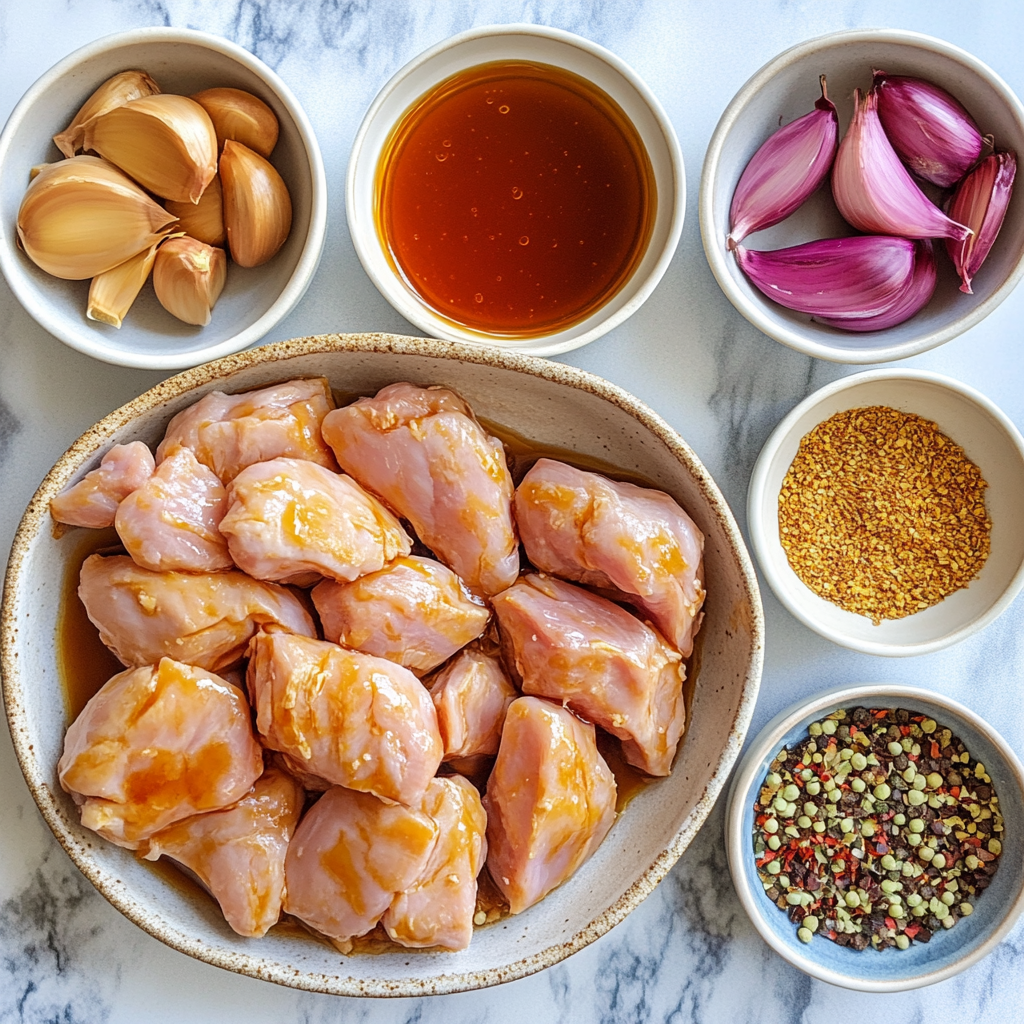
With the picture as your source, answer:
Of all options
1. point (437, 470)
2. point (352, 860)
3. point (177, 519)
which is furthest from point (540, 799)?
point (177, 519)

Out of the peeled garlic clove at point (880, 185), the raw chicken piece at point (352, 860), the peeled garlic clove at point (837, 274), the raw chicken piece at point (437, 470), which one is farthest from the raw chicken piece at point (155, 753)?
the peeled garlic clove at point (880, 185)

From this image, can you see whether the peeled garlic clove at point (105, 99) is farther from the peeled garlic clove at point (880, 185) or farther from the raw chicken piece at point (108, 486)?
the peeled garlic clove at point (880, 185)

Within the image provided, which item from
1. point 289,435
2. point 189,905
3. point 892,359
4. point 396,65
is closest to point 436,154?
point 396,65

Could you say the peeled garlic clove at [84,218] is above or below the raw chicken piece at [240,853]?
above

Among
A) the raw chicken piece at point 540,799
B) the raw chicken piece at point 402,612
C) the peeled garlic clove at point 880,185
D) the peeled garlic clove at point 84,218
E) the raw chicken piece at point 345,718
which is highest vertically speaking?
the peeled garlic clove at point 880,185

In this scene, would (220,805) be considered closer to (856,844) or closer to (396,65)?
(856,844)

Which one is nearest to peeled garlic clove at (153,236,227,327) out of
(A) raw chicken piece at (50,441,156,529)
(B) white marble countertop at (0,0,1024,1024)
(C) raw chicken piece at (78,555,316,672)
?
(B) white marble countertop at (0,0,1024,1024)

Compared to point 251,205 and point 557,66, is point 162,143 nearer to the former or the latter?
point 251,205
